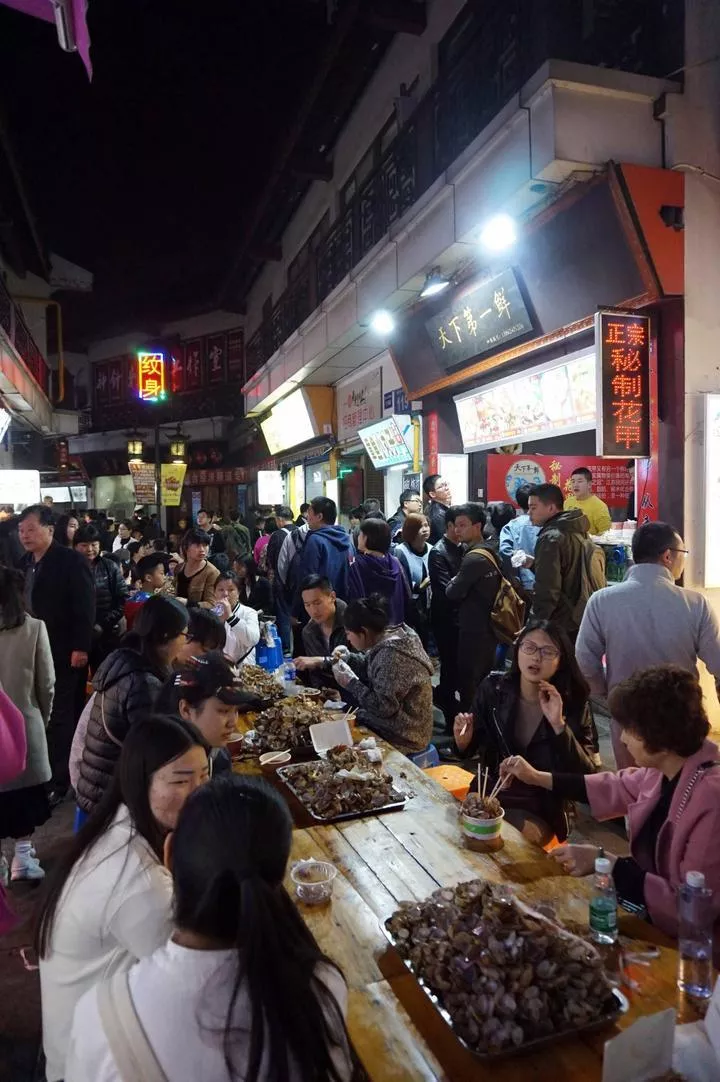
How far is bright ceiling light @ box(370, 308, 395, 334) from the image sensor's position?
10.1 metres

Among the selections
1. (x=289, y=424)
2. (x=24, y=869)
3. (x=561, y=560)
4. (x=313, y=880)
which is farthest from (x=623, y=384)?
(x=289, y=424)

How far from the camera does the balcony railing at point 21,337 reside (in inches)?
548

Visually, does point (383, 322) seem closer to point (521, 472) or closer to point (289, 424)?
point (521, 472)

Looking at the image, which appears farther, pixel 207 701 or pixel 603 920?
pixel 207 701

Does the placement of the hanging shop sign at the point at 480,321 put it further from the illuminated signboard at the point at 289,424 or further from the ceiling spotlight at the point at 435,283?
the illuminated signboard at the point at 289,424

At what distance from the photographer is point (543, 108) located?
19.6ft

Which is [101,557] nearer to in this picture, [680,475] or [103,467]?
[680,475]

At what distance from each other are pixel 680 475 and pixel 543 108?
344 cm

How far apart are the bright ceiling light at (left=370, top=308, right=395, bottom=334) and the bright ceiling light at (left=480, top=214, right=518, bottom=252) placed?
8.63 feet

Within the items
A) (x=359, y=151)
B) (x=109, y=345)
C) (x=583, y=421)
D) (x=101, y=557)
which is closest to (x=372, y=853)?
(x=583, y=421)

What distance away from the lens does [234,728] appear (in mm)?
3799

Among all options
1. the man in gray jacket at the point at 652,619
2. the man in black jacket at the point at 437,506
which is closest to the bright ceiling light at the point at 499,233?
the man in black jacket at the point at 437,506

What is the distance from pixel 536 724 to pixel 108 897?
2.37 metres

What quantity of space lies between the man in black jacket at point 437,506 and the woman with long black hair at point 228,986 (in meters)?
7.16
